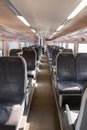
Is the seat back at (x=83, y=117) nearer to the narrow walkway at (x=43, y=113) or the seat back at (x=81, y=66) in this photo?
the narrow walkway at (x=43, y=113)

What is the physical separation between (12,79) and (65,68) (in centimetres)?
158

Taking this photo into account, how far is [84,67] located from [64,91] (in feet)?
3.21

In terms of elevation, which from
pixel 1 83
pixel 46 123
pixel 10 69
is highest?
pixel 10 69

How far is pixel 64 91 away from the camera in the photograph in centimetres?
332

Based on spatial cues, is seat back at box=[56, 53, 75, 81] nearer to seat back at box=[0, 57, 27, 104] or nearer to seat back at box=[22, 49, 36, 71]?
seat back at box=[0, 57, 27, 104]

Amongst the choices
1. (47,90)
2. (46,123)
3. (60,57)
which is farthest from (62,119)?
(47,90)

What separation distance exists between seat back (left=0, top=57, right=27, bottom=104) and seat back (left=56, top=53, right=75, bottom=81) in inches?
55.0

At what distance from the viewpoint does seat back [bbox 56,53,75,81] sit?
13.2 feet

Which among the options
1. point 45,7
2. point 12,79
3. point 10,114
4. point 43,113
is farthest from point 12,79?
point 45,7

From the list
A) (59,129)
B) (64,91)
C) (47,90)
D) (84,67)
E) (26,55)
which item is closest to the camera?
(59,129)

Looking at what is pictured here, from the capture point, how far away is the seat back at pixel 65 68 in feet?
13.2

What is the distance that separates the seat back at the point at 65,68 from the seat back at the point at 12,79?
4.58 ft

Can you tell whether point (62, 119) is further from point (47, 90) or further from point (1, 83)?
point (47, 90)

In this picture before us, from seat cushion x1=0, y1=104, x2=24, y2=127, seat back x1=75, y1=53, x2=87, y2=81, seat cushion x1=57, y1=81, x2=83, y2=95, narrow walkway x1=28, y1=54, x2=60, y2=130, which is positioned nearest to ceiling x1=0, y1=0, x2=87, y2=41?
seat back x1=75, y1=53, x2=87, y2=81
